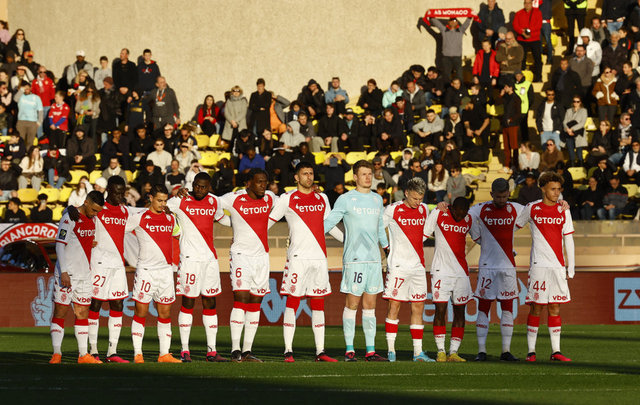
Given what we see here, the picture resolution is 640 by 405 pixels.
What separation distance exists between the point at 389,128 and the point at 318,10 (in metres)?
7.02

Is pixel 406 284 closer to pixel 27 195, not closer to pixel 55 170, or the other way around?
pixel 27 195

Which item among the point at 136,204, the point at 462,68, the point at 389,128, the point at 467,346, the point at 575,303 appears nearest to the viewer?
the point at 467,346

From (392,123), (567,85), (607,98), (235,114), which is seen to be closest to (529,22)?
(567,85)

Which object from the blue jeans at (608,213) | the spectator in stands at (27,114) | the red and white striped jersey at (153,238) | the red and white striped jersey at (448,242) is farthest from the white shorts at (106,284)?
the spectator in stands at (27,114)

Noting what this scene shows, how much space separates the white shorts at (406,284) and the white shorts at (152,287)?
269 centimetres

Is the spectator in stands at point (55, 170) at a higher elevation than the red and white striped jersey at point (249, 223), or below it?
higher

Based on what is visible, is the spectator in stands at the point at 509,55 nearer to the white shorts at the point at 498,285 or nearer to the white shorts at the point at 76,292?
the white shorts at the point at 498,285

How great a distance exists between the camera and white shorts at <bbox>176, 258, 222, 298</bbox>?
14.3 metres

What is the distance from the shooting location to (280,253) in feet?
73.6

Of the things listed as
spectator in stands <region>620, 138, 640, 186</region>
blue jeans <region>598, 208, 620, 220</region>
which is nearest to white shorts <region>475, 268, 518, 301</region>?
blue jeans <region>598, 208, 620, 220</region>

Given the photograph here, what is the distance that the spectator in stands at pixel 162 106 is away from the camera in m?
30.2

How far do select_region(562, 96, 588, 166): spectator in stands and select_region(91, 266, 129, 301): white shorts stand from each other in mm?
15744

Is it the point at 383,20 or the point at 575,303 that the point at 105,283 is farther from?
the point at 383,20

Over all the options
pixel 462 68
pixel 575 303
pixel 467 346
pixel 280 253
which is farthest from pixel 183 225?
pixel 462 68
